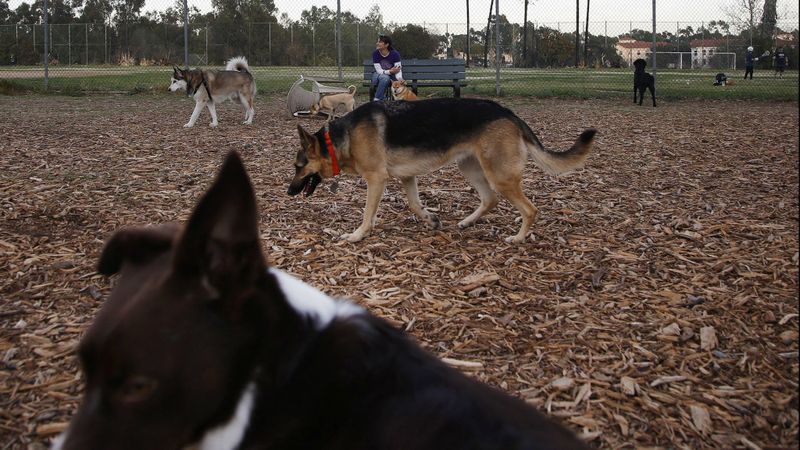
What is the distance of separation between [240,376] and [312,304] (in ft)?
0.83

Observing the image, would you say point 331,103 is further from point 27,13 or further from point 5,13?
point 27,13

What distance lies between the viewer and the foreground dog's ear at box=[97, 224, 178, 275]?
71.0 inches

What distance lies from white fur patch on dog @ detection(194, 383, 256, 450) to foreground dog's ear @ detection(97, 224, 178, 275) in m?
0.49

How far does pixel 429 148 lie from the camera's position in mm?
6430

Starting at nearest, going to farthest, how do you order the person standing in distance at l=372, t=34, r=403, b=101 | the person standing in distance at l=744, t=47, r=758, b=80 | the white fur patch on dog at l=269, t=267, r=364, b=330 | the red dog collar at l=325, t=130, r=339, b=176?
the white fur patch on dog at l=269, t=267, r=364, b=330 → the red dog collar at l=325, t=130, r=339, b=176 → the person standing in distance at l=372, t=34, r=403, b=101 → the person standing in distance at l=744, t=47, r=758, b=80

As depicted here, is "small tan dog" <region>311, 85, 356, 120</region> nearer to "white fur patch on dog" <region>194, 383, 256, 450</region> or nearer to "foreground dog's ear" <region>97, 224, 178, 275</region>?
"foreground dog's ear" <region>97, 224, 178, 275</region>

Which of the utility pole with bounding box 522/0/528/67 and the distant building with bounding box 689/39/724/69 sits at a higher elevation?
the utility pole with bounding box 522/0/528/67

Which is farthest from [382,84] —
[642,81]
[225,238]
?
[225,238]

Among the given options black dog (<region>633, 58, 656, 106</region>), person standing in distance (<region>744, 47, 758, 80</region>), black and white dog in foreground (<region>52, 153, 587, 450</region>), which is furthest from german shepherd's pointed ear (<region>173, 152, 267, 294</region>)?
person standing in distance (<region>744, 47, 758, 80</region>)

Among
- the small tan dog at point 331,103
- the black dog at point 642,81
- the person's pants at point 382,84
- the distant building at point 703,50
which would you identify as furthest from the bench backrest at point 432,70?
the distant building at point 703,50

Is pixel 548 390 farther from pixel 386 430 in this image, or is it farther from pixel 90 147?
pixel 90 147

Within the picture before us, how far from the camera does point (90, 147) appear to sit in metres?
9.82

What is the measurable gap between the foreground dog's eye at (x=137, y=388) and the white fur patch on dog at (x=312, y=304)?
0.36m

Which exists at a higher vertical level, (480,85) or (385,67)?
(480,85)
